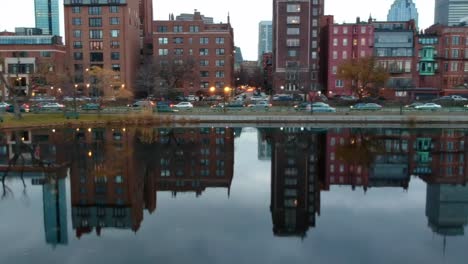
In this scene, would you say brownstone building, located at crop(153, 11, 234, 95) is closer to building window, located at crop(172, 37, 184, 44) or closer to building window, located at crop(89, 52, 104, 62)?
building window, located at crop(172, 37, 184, 44)

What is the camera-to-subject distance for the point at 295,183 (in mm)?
23422

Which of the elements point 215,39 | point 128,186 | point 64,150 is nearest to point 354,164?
point 128,186

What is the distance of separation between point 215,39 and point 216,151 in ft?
202

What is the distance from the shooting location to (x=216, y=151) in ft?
111

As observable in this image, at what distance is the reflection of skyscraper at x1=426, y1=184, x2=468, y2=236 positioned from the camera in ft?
54.8

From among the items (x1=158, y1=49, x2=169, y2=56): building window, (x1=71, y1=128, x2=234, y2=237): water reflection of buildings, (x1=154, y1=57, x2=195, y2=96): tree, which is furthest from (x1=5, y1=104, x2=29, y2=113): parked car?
(x1=158, y1=49, x2=169, y2=56): building window

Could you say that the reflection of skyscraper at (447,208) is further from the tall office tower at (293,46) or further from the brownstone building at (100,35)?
the brownstone building at (100,35)

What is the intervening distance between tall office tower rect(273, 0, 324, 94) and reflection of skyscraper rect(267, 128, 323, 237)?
5137 cm

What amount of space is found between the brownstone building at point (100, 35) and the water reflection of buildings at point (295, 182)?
55.6 m

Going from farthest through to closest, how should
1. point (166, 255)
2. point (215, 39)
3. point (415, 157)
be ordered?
point (215, 39) → point (415, 157) → point (166, 255)

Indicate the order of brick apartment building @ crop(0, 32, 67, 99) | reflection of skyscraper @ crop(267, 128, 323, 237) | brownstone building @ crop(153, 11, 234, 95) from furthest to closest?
1. brownstone building @ crop(153, 11, 234, 95)
2. brick apartment building @ crop(0, 32, 67, 99)
3. reflection of skyscraper @ crop(267, 128, 323, 237)

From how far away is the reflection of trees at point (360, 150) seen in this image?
29.8 m

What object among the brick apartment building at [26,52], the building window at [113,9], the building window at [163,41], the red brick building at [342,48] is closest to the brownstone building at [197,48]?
the building window at [163,41]

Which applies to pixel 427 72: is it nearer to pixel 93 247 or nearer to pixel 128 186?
pixel 128 186
